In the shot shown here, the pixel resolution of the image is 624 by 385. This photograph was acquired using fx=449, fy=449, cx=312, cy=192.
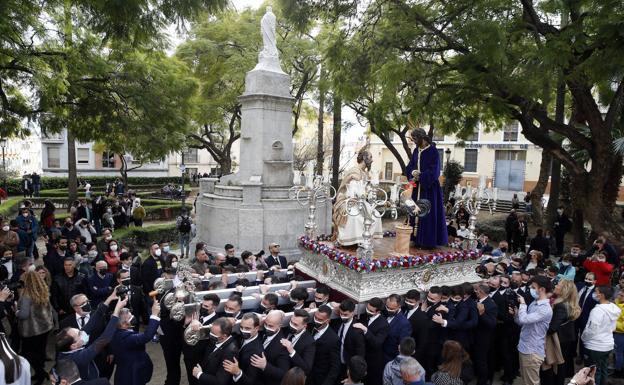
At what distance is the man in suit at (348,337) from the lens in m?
5.99

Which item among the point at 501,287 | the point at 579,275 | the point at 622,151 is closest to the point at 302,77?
the point at 622,151

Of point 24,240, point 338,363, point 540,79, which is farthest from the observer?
point 24,240

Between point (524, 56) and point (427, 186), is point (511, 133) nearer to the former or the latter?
point (524, 56)

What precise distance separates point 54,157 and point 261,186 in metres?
42.5

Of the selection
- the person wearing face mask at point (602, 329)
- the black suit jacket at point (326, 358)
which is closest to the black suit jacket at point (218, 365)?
the black suit jacket at point (326, 358)

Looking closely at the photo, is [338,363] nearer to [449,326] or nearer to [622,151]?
[449,326]

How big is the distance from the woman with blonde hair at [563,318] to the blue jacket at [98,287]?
746cm

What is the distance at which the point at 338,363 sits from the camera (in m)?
5.82

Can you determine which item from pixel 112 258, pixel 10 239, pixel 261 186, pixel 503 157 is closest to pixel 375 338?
pixel 112 258

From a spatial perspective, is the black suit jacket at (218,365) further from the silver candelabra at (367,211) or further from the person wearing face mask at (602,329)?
the person wearing face mask at (602,329)

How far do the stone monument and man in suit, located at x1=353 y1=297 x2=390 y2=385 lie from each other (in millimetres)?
8421

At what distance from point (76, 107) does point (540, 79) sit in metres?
14.8

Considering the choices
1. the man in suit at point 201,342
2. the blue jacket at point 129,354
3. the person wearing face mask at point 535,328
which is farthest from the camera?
the person wearing face mask at point 535,328

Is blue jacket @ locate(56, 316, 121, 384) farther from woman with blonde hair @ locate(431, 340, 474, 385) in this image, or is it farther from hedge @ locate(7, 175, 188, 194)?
hedge @ locate(7, 175, 188, 194)
